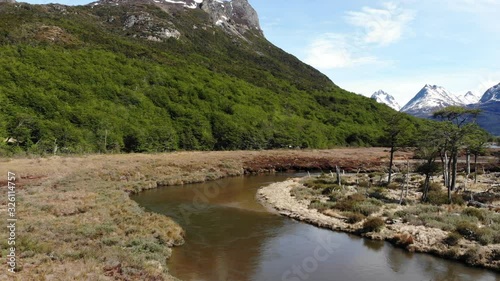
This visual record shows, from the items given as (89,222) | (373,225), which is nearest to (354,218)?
(373,225)

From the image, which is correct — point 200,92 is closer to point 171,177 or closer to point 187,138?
point 187,138

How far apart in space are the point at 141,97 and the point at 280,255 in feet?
253

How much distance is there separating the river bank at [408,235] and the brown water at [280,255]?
0.67 meters

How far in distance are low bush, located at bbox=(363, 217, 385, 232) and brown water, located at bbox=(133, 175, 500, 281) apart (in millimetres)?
1539

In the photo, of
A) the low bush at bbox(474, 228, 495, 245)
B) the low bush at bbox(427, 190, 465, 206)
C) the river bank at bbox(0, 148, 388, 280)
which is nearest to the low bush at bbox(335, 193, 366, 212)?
the low bush at bbox(427, 190, 465, 206)

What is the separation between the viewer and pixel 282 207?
33344 millimetres

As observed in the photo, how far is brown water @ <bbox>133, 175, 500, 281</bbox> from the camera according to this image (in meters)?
17.9

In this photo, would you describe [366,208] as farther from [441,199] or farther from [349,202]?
[441,199]

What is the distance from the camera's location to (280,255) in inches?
825

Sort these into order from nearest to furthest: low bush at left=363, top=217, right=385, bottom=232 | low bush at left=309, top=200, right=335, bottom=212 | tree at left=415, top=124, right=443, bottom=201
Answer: low bush at left=363, top=217, right=385, bottom=232, low bush at left=309, top=200, right=335, bottom=212, tree at left=415, top=124, right=443, bottom=201

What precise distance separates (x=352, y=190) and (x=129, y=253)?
2844 centimetres

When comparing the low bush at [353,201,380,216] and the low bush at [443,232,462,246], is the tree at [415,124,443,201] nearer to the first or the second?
the low bush at [353,201,380,216]

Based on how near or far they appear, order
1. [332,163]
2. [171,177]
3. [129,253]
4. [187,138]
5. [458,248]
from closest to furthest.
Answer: [129,253] < [458,248] < [171,177] < [332,163] < [187,138]

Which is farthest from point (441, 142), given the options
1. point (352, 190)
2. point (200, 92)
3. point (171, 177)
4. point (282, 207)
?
point (200, 92)
